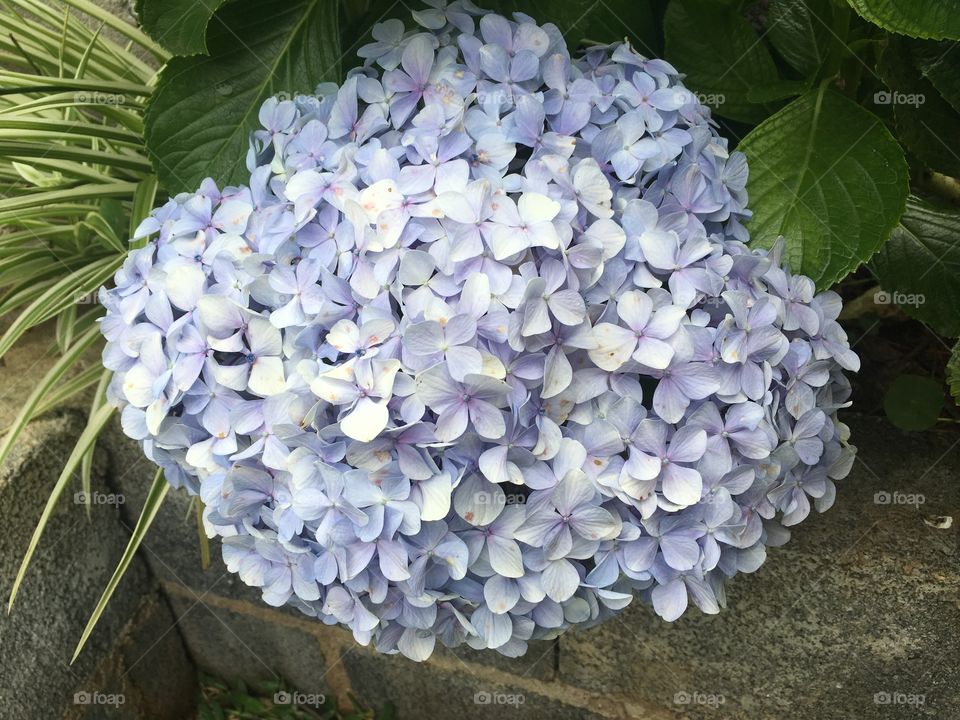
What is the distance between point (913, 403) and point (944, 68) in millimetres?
401

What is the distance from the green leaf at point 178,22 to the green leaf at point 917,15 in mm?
555

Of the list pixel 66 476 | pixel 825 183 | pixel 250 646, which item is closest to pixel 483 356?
pixel 825 183

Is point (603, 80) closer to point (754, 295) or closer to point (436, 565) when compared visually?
point (754, 295)

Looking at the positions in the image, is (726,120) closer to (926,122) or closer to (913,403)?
(926,122)

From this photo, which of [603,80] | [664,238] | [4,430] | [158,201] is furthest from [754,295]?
[4,430]

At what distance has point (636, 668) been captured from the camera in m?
1.11

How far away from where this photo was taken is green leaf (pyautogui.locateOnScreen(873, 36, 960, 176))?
3.03ft

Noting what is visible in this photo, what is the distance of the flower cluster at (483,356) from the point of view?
0.62m

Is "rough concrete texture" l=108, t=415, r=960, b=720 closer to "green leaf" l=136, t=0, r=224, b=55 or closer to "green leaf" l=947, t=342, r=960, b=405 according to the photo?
"green leaf" l=947, t=342, r=960, b=405

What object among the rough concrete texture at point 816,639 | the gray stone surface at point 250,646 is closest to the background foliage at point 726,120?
the rough concrete texture at point 816,639

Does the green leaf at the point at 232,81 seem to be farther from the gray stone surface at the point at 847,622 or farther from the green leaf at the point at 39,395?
the gray stone surface at the point at 847,622

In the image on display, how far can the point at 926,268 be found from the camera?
37.9 inches

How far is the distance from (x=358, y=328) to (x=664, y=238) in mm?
254

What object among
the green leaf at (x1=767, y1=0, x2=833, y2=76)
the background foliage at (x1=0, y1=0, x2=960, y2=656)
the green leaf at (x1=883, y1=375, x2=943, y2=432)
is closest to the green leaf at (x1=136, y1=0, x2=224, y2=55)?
the background foliage at (x1=0, y1=0, x2=960, y2=656)
